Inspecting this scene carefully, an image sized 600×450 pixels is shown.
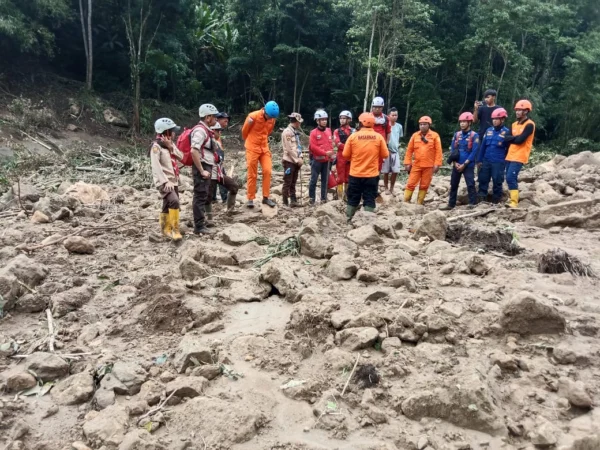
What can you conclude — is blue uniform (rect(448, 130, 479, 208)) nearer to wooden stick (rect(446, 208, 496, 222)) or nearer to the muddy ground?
wooden stick (rect(446, 208, 496, 222))

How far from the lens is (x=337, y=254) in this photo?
188 inches

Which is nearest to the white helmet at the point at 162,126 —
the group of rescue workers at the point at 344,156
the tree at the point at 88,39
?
the group of rescue workers at the point at 344,156

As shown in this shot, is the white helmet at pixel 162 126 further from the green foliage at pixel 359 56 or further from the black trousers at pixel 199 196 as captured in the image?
the green foliage at pixel 359 56

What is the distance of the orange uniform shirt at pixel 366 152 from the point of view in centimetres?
611

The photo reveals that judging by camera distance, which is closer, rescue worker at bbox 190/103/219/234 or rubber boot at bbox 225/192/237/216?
rescue worker at bbox 190/103/219/234

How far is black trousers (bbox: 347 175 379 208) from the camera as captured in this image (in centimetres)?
628

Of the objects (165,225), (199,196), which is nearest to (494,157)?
(199,196)

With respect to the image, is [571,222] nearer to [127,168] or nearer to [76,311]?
[76,311]

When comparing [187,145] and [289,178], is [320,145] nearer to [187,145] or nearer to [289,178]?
[289,178]

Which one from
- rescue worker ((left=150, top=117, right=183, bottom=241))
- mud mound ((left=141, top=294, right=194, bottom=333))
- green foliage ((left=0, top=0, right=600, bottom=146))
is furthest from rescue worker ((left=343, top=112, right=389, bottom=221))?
green foliage ((left=0, top=0, right=600, bottom=146))

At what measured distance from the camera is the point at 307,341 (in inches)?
133

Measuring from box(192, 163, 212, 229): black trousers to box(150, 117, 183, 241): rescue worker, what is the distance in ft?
0.91

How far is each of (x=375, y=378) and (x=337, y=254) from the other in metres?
1.97

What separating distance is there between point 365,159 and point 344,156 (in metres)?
0.31
